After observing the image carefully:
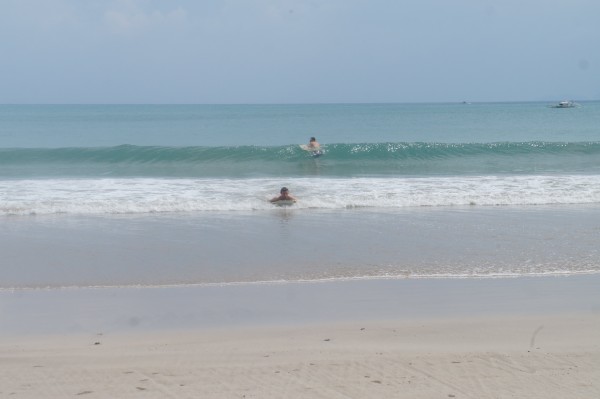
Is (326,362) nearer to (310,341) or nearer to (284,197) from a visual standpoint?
(310,341)

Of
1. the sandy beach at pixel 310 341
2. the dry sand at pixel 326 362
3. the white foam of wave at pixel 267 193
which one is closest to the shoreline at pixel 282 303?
the sandy beach at pixel 310 341

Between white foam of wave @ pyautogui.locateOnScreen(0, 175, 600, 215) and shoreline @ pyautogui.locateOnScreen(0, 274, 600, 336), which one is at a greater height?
white foam of wave @ pyautogui.locateOnScreen(0, 175, 600, 215)

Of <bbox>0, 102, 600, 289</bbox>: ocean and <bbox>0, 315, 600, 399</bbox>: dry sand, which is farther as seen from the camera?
<bbox>0, 102, 600, 289</bbox>: ocean

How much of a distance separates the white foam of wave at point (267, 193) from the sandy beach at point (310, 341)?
6971mm

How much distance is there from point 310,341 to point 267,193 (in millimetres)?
10987

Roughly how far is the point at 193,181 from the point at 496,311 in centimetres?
1368

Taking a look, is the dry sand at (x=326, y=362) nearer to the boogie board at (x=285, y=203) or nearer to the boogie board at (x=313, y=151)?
the boogie board at (x=285, y=203)

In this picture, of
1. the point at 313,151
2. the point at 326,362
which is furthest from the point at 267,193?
the point at 326,362

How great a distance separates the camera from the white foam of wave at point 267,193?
15523mm

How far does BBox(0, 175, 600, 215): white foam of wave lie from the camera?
15523 mm

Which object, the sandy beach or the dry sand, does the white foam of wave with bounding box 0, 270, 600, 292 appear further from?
the dry sand

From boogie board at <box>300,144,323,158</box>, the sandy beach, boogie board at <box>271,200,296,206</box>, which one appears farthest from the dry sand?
boogie board at <box>300,144,323,158</box>

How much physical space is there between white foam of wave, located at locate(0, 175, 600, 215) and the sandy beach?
6971mm

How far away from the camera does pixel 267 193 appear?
17438 millimetres
